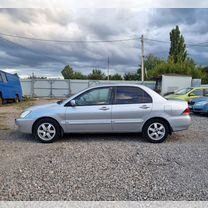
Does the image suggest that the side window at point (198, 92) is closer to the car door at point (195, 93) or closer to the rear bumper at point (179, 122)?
the car door at point (195, 93)

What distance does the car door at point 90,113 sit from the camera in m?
5.78

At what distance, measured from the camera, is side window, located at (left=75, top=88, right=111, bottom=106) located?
588 centimetres

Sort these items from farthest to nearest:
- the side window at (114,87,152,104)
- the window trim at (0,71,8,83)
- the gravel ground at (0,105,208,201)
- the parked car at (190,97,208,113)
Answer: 1. the window trim at (0,71,8,83)
2. the parked car at (190,97,208,113)
3. the side window at (114,87,152,104)
4. the gravel ground at (0,105,208,201)

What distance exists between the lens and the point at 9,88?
18.7 m

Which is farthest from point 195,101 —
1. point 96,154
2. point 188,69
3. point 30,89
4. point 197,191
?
point 188,69

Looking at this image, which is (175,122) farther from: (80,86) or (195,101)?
(80,86)

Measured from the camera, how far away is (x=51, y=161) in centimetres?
432

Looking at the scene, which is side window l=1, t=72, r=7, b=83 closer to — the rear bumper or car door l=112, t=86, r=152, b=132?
car door l=112, t=86, r=152, b=132

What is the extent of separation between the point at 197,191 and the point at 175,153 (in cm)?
170

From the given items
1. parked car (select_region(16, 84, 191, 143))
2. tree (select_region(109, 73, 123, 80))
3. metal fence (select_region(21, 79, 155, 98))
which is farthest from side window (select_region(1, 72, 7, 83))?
tree (select_region(109, 73, 123, 80))

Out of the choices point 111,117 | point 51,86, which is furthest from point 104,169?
point 51,86

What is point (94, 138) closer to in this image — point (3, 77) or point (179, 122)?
point (179, 122)

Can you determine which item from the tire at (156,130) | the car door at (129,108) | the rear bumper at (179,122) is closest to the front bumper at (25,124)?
the car door at (129,108)

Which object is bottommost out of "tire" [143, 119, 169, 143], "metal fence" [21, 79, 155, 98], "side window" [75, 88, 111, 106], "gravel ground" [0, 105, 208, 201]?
"gravel ground" [0, 105, 208, 201]
